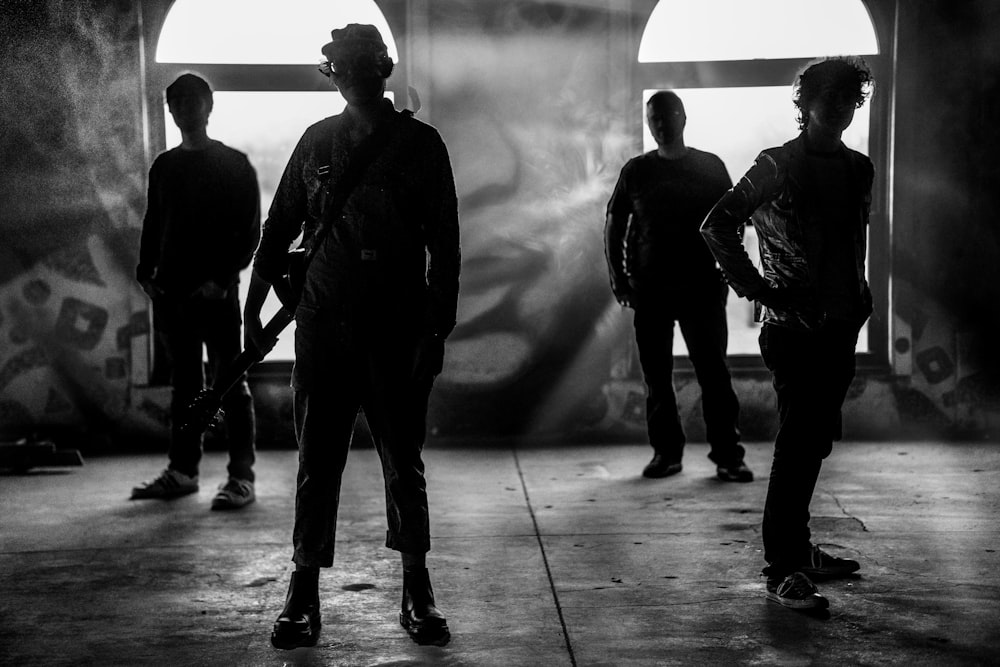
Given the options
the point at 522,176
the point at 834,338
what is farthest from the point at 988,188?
the point at 834,338

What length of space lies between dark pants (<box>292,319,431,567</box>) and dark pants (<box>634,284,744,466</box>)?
3015 mm

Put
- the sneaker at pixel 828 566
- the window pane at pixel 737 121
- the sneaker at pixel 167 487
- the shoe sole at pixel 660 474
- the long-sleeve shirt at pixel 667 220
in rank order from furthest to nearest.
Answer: the window pane at pixel 737 121 → the shoe sole at pixel 660 474 → the long-sleeve shirt at pixel 667 220 → the sneaker at pixel 167 487 → the sneaker at pixel 828 566

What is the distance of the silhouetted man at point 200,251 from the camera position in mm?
6082

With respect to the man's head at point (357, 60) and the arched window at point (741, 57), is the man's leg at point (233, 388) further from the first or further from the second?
the arched window at point (741, 57)

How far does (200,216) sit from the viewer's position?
6.09 m

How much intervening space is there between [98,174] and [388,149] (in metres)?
4.77

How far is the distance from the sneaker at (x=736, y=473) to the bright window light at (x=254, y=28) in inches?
143

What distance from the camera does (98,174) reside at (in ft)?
25.7

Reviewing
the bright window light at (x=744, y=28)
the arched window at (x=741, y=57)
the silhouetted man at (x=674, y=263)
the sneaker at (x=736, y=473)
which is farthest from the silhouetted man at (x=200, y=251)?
the bright window light at (x=744, y=28)

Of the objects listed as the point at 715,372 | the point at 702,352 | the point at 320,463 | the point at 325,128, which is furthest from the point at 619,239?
the point at 320,463

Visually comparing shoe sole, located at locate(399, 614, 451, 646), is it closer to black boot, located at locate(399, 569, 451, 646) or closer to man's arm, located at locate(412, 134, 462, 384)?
black boot, located at locate(399, 569, 451, 646)

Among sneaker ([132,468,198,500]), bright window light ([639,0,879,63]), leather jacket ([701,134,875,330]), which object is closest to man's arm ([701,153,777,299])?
leather jacket ([701,134,875,330])

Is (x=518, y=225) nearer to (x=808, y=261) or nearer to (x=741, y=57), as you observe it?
(x=741, y=57)

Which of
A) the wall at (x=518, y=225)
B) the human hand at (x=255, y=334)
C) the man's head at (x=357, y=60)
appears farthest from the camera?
the wall at (x=518, y=225)
